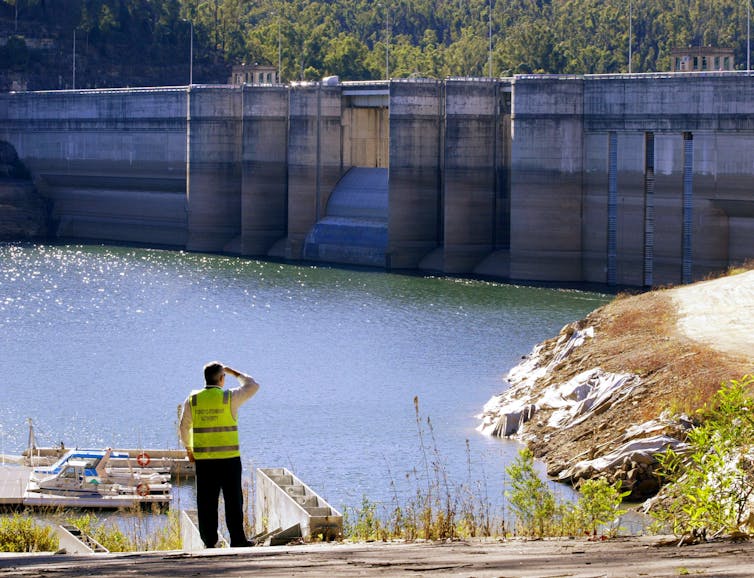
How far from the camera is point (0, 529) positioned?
490 inches

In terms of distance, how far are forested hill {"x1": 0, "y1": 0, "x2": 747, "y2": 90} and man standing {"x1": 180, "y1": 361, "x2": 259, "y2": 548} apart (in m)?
75.4

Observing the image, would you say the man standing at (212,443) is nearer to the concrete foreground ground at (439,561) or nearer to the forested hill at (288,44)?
the concrete foreground ground at (439,561)

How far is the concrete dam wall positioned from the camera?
44.3 m

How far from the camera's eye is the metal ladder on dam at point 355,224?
180ft

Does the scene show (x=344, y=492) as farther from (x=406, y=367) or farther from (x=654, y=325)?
(x=406, y=367)

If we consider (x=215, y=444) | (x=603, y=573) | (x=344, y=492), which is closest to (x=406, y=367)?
(x=344, y=492)

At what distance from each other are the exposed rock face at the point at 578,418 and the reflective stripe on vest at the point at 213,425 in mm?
8388

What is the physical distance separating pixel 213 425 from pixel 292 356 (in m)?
23.4

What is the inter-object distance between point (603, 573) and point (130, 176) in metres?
62.5

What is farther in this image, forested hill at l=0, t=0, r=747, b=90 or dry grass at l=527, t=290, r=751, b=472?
forested hill at l=0, t=0, r=747, b=90

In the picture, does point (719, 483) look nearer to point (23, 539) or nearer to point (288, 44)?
point (23, 539)

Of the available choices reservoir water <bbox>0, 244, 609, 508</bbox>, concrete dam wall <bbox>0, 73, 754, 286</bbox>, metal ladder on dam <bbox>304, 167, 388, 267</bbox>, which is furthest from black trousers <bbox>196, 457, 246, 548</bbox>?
metal ladder on dam <bbox>304, 167, 388, 267</bbox>

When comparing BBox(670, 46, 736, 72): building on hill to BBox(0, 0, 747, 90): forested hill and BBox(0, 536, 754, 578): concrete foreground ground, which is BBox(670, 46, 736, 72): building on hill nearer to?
BBox(0, 0, 747, 90): forested hill

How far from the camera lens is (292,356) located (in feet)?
114
